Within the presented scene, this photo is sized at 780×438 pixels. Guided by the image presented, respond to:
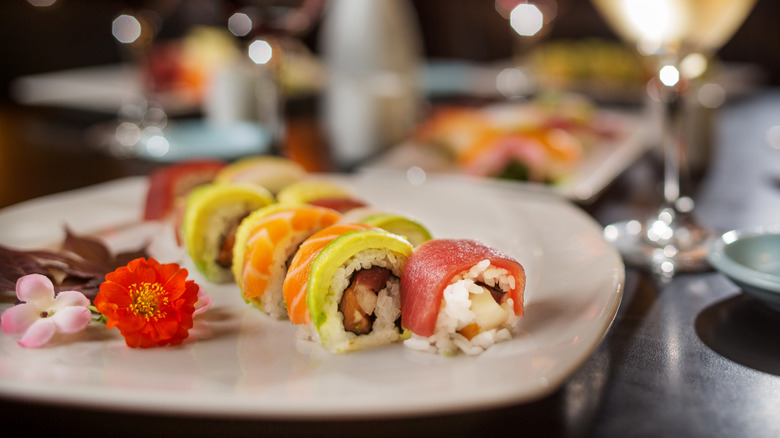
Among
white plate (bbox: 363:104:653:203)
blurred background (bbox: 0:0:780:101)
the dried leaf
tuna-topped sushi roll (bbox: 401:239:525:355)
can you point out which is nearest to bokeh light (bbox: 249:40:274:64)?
white plate (bbox: 363:104:653:203)

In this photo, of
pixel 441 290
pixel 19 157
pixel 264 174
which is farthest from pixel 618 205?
pixel 19 157

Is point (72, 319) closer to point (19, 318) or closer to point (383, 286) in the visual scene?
point (19, 318)

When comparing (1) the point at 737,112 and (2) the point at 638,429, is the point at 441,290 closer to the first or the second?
(2) the point at 638,429

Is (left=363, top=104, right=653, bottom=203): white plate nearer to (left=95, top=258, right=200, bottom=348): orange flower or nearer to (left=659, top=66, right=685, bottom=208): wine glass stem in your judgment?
(left=659, top=66, right=685, bottom=208): wine glass stem

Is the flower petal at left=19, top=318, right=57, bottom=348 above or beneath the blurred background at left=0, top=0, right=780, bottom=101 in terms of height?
beneath

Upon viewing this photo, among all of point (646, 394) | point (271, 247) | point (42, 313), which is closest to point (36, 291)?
point (42, 313)

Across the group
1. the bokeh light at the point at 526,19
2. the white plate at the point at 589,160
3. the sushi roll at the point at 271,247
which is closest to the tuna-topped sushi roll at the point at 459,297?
the sushi roll at the point at 271,247

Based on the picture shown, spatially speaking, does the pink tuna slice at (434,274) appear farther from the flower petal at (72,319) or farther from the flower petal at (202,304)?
the flower petal at (72,319)
